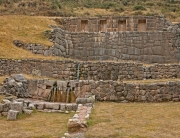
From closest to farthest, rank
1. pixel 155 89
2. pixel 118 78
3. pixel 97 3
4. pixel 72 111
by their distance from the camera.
A: pixel 72 111 < pixel 155 89 < pixel 118 78 < pixel 97 3

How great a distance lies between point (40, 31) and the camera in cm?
2264

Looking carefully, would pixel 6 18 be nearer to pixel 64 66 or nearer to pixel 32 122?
pixel 64 66

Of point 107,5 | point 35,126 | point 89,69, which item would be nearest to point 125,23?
point 89,69

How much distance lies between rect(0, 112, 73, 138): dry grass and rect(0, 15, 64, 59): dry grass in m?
8.38

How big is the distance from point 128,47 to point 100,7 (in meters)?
25.2

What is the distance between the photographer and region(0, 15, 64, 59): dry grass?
19250 millimetres

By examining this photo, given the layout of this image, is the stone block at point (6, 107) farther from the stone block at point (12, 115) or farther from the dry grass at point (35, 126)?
the stone block at point (12, 115)

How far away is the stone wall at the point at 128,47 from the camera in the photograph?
2094 cm

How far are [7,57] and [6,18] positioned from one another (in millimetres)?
5953

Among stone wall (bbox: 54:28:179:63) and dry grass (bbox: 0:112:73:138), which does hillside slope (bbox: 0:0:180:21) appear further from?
dry grass (bbox: 0:112:73:138)

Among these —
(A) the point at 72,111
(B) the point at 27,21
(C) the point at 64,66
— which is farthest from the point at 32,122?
(B) the point at 27,21

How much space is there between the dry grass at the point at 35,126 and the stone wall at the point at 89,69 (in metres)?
6.81

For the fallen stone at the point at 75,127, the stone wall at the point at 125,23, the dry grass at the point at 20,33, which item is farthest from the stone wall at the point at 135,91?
the stone wall at the point at 125,23

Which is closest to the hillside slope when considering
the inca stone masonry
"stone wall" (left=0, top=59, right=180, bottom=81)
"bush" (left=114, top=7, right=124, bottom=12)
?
"bush" (left=114, top=7, right=124, bottom=12)
